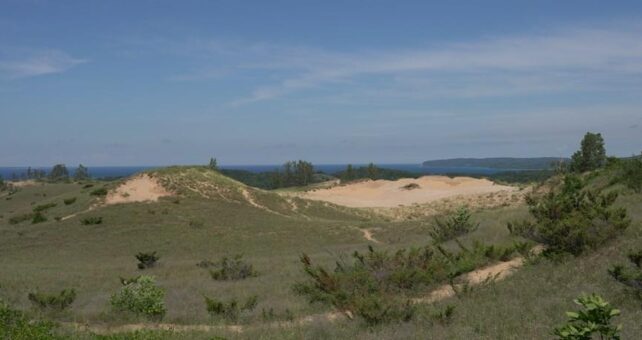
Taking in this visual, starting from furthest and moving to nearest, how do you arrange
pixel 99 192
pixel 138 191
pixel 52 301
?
pixel 138 191, pixel 99 192, pixel 52 301

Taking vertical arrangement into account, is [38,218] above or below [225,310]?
below

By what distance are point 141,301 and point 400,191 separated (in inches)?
2193

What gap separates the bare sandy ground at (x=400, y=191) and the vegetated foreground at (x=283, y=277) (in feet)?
64.1

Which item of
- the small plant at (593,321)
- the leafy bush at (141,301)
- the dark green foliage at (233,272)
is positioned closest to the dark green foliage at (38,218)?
the dark green foliage at (233,272)

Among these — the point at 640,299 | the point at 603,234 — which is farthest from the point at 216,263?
the point at 640,299

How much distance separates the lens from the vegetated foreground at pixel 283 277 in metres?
10.0

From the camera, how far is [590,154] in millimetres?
48031

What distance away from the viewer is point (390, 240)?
106ft

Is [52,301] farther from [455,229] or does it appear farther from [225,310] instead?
[455,229]

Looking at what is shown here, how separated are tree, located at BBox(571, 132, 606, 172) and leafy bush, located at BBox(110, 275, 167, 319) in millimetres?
43734

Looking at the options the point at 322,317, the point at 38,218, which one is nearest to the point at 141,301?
the point at 322,317

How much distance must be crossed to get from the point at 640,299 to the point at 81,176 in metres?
122

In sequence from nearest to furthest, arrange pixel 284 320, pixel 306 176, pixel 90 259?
pixel 284 320 → pixel 90 259 → pixel 306 176

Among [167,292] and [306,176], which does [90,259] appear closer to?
[167,292]
